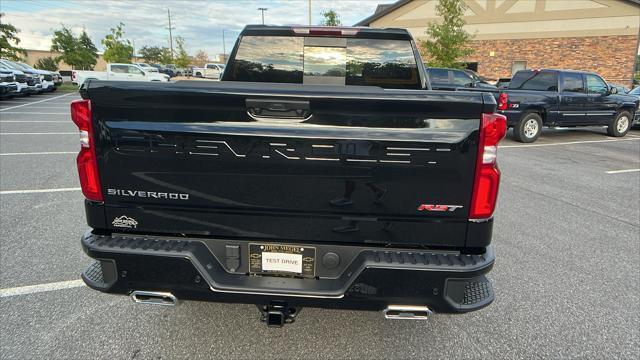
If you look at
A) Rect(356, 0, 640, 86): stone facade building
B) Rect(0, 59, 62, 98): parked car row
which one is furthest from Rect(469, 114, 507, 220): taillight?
Rect(356, 0, 640, 86): stone facade building

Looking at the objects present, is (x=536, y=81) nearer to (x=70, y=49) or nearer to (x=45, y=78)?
(x=45, y=78)

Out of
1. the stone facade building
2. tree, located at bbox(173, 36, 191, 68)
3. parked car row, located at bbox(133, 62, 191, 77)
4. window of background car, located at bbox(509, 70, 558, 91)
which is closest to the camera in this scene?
window of background car, located at bbox(509, 70, 558, 91)

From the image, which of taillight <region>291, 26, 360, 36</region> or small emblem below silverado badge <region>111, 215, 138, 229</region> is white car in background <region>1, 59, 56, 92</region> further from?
small emblem below silverado badge <region>111, 215, 138, 229</region>

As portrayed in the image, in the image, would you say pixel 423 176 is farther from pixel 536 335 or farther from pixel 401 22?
pixel 401 22

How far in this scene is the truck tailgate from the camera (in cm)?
199

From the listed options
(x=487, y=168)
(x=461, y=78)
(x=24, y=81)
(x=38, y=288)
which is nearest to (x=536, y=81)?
(x=461, y=78)

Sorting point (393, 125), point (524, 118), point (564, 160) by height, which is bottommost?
point (564, 160)

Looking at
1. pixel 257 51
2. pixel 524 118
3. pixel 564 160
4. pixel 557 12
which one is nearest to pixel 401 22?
pixel 557 12

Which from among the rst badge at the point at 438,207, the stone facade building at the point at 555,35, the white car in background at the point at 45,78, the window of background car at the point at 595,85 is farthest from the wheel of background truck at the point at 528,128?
the white car in background at the point at 45,78

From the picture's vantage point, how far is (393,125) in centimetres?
198

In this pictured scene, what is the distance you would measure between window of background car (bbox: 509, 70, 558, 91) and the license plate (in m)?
11.9

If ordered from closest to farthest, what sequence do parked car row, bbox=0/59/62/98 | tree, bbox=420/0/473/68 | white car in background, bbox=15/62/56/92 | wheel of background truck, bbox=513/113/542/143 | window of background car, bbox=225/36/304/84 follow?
window of background car, bbox=225/36/304/84 → wheel of background truck, bbox=513/113/542/143 → parked car row, bbox=0/59/62/98 → white car in background, bbox=15/62/56/92 → tree, bbox=420/0/473/68

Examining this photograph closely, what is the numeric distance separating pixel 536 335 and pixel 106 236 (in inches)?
114

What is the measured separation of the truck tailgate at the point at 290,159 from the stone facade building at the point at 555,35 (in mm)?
31990
